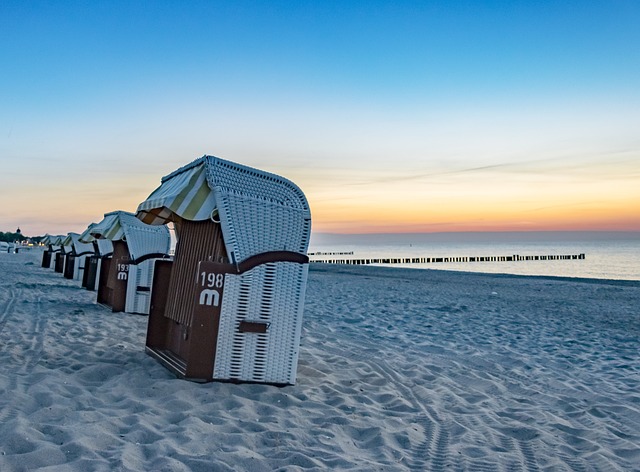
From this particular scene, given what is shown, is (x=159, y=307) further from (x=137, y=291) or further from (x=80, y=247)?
(x=80, y=247)

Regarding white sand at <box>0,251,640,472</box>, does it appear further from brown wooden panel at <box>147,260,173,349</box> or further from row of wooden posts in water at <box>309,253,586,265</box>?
row of wooden posts in water at <box>309,253,586,265</box>

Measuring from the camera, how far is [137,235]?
1108 centimetres

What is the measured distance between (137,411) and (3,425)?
934 millimetres

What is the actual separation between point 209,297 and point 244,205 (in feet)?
3.07

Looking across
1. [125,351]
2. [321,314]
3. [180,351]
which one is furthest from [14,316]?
[321,314]

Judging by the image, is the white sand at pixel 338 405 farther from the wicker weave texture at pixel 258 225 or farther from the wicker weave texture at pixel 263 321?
the wicker weave texture at pixel 258 225

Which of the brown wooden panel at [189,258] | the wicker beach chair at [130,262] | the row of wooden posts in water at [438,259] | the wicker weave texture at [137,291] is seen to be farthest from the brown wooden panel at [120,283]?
the row of wooden posts in water at [438,259]

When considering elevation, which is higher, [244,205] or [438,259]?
[438,259]

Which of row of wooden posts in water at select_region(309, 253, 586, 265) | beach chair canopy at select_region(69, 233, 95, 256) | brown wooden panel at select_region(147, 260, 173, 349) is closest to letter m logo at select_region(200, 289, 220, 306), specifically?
brown wooden panel at select_region(147, 260, 173, 349)

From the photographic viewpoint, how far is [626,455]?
4.02 meters

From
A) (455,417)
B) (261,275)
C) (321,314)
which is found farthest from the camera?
(321,314)

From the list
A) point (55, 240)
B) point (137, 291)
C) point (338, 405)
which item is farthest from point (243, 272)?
point (55, 240)

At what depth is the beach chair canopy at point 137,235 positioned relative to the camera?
35.5 feet

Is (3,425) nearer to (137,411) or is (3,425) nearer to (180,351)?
(137,411)
